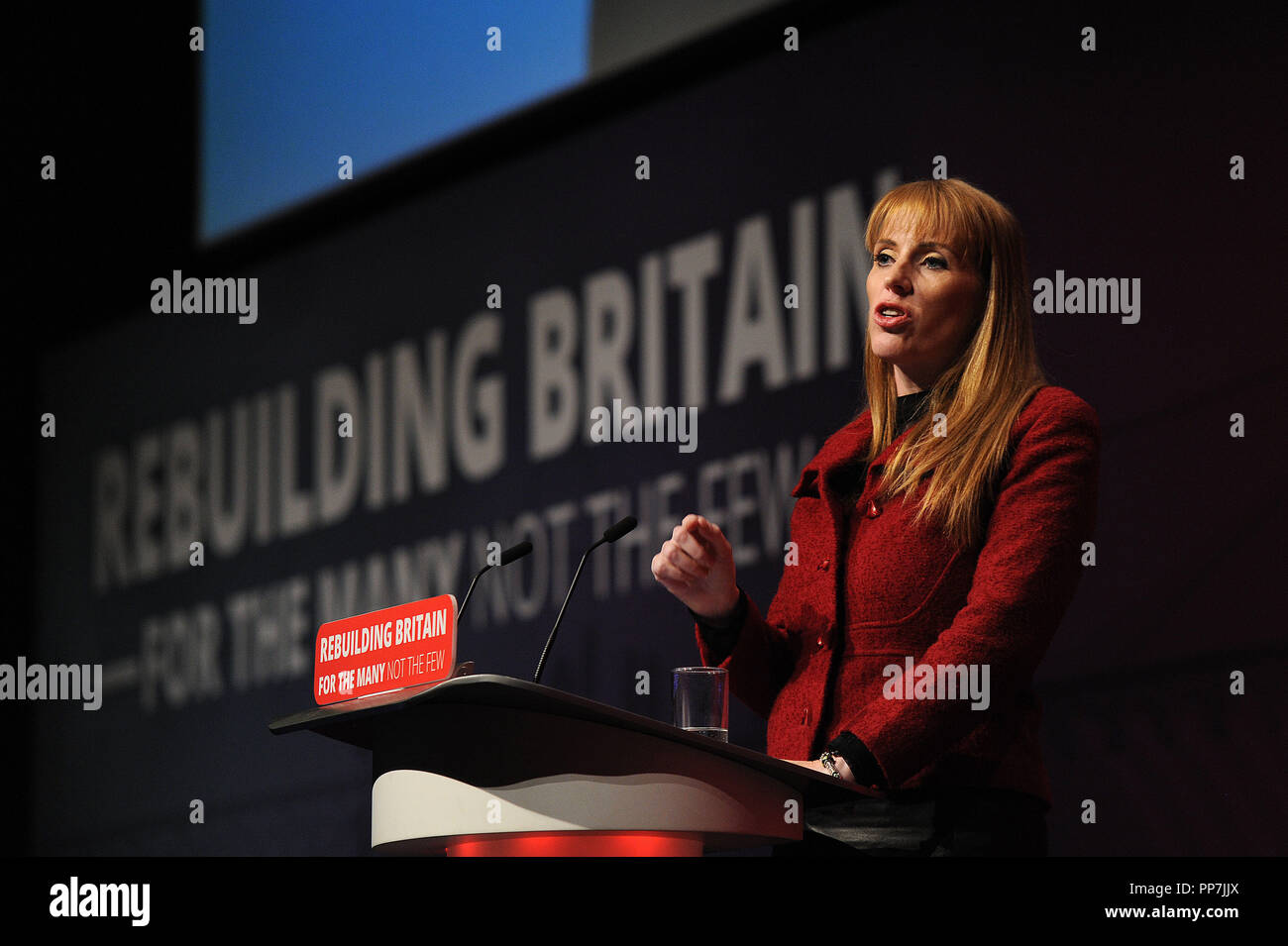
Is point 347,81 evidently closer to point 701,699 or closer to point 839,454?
point 839,454

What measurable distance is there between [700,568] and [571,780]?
480 millimetres

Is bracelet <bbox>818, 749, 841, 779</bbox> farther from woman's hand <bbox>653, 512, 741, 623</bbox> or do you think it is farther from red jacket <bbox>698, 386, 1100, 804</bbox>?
woman's hand <bbox>653, 512, 741, 623</bbox>

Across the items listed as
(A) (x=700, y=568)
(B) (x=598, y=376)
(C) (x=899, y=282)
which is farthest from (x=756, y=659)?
(B) (x=598, y=376)

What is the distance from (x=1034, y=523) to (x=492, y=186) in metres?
2.52

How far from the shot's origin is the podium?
162cm

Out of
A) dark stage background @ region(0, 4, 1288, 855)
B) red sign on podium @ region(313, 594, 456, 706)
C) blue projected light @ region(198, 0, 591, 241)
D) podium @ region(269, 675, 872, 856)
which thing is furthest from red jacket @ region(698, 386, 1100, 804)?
blue projected light @ region(198, 0, 591, 241)

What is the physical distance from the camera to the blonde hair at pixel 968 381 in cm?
197

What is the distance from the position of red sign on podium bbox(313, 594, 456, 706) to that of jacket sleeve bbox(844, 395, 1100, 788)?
53 cm

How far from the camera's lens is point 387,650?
1808 millimetres

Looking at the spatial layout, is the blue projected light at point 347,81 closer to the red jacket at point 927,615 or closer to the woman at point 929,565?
the woman at point 929,565
